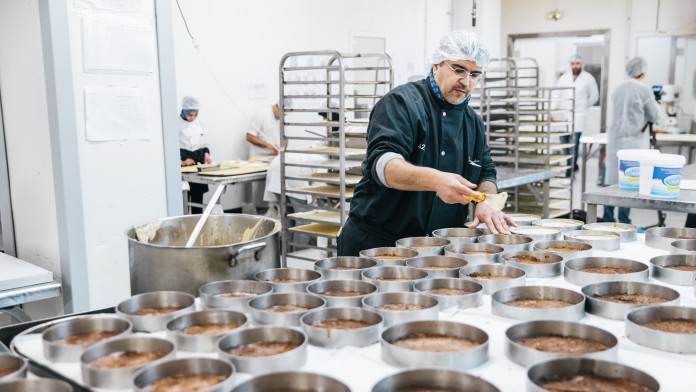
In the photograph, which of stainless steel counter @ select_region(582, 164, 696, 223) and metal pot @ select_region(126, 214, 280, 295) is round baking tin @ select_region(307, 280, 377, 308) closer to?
metal pot @ select_region(126, 214, 280, 295)

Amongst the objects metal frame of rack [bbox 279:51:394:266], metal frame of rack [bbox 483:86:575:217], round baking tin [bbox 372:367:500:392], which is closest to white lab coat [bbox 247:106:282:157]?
metal frame of rack [bbox 279:51:394:266]

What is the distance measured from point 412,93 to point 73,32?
4.18 feet

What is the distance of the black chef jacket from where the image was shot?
2.38 m

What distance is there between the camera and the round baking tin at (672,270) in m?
1.72

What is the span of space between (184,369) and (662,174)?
277 centimetres

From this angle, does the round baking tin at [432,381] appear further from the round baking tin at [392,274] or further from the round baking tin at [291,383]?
the round baking tin at [392,274]

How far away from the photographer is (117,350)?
1261 millimetres

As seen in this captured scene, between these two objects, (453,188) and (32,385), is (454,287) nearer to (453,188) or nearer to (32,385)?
(453,188)

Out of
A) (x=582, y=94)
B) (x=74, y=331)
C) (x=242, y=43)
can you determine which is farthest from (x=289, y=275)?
(x=582, y=94)

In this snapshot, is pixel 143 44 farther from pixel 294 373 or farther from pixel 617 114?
pixel 617 114

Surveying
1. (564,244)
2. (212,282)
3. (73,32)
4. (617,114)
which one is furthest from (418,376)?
(617,114)

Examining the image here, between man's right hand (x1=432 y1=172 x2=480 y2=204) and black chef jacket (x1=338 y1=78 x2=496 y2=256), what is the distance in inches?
11.4

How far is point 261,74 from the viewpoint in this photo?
7121 mm

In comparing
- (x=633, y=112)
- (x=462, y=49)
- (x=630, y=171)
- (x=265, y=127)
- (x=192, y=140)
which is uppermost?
(x=462, y=49)
